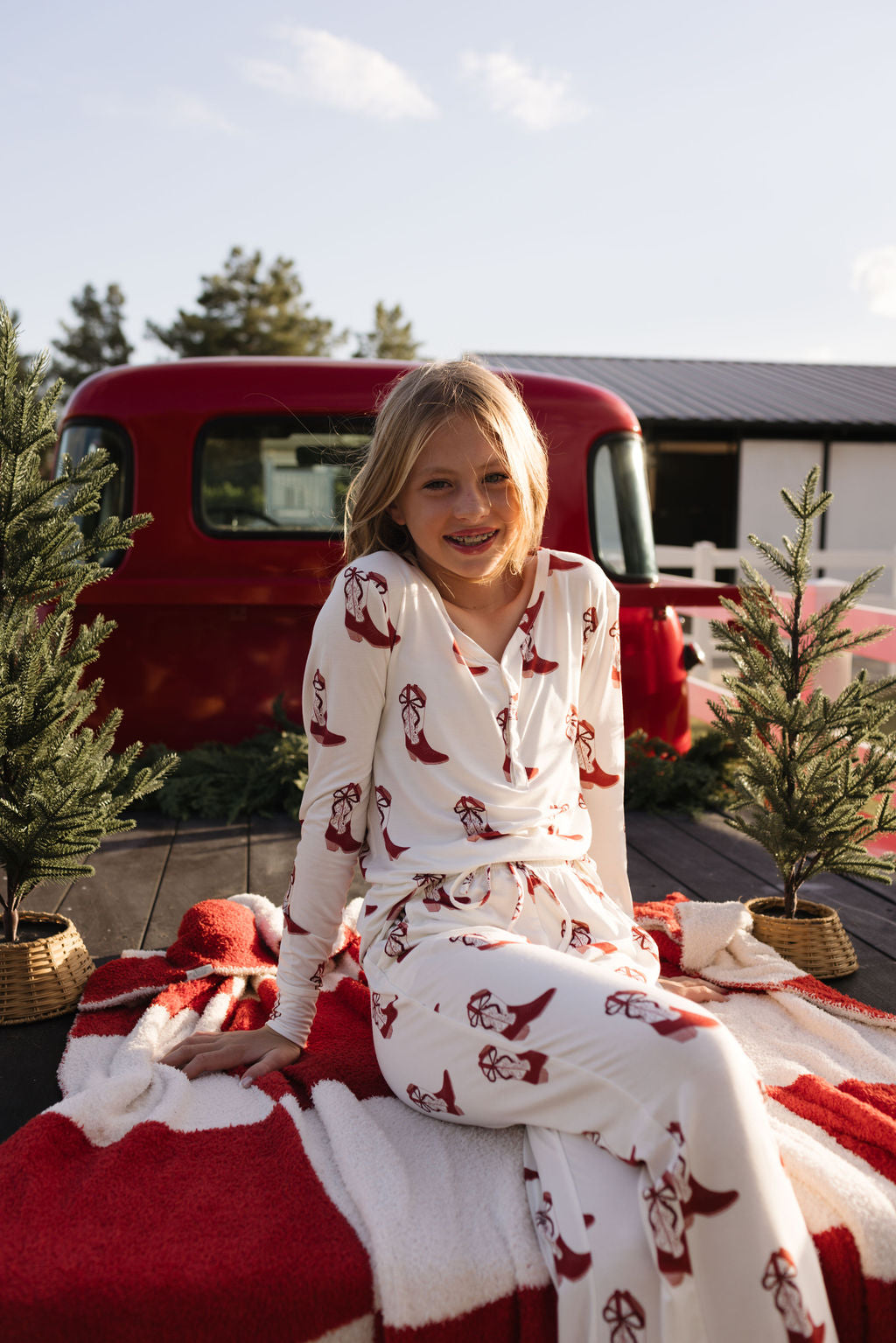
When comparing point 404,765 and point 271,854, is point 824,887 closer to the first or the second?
point 271,854

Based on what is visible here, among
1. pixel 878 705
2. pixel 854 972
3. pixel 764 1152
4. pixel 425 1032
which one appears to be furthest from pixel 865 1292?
pixel 878 705

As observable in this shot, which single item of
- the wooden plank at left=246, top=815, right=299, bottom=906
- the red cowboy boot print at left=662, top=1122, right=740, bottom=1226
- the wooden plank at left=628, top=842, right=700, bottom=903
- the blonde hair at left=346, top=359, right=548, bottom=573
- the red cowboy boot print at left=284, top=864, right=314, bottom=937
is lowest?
the wooden plank at left=246, top=815, right=299, bottom=906

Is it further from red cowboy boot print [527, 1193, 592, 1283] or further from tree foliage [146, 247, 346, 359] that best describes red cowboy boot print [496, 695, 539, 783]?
tree foliage [146, 247, 346, 359]

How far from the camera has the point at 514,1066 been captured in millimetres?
1665

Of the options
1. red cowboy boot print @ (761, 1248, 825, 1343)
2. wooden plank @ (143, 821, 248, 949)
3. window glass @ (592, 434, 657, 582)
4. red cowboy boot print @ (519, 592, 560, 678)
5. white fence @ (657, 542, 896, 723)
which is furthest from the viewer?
window glass @ (592, 434, 657, 582)

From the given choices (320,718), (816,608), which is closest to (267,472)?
(816,608)

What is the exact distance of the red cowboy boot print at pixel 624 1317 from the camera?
1.37m

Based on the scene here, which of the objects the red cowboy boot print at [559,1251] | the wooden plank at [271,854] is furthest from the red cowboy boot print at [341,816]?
the wooden plank at [271,854]

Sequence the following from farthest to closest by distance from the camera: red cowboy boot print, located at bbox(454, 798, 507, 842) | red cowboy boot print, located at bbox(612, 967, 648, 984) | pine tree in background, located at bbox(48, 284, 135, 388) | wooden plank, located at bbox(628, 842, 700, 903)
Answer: pine tree in background, located at bbox(48, 284, 135, 388), wooden plank, located at bbox(628, 842, 700, 903), red cowboy boot print, located at bbox(454, 798, 507, 842), red cowboy boot print, located at bbox(612, 967, 648, 984)

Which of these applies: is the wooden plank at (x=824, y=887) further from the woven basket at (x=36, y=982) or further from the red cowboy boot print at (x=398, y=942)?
the woven basket at (x=36, y=982)

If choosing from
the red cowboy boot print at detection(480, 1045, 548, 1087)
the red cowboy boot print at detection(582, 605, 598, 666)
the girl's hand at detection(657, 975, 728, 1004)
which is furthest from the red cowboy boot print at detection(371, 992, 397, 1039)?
the red cowboy boot print at detection(582, 605, 598, 666)

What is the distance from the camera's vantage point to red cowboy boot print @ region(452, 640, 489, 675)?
7.01 ft

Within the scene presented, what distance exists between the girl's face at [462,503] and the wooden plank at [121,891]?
163 centimetres

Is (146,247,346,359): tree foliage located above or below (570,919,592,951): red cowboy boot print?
above
